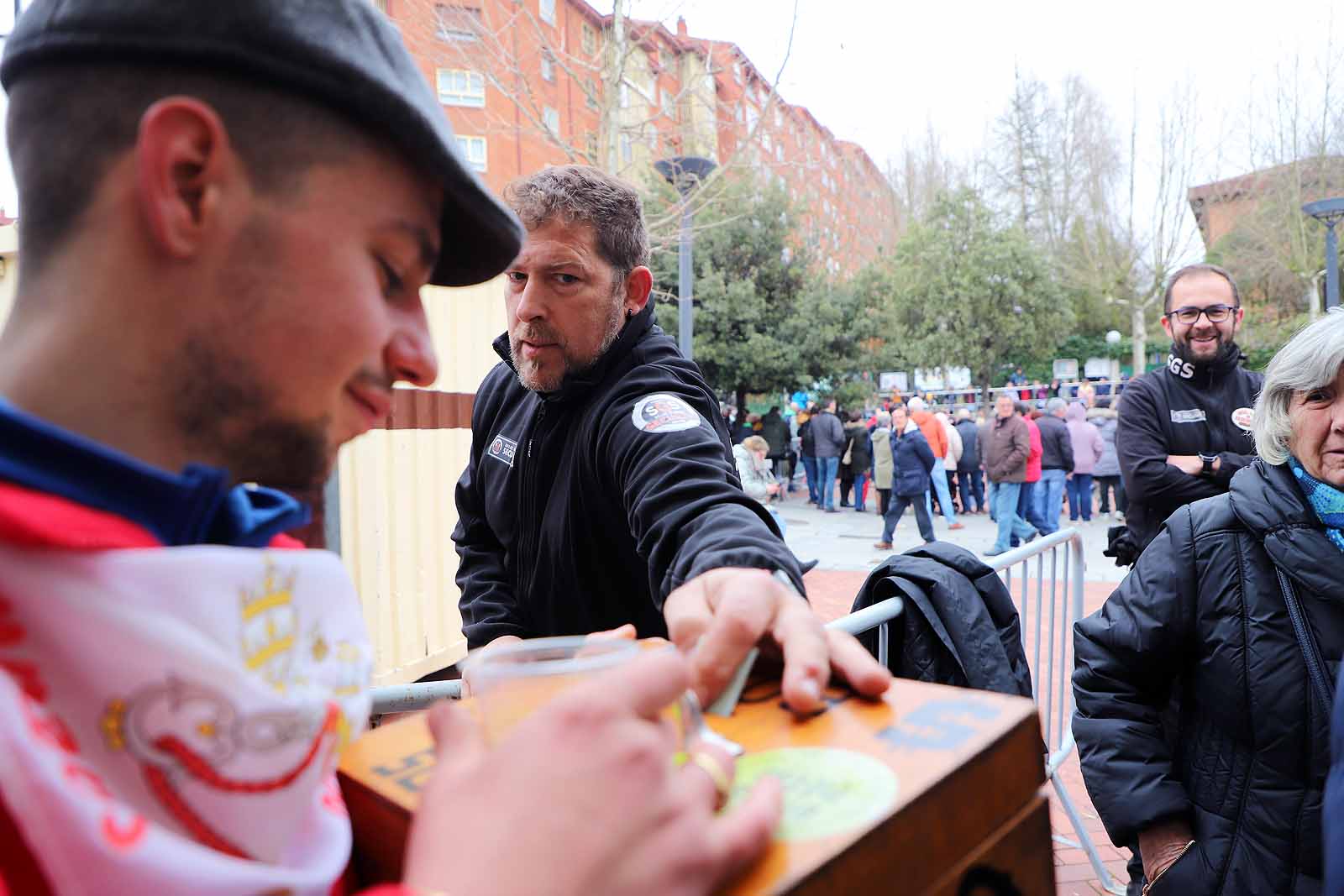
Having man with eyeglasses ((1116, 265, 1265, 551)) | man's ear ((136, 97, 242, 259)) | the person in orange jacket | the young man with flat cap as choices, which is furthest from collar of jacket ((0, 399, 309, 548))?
the person in orange jacket

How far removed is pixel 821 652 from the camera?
100cm

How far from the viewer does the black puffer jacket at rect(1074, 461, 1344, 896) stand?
223cm

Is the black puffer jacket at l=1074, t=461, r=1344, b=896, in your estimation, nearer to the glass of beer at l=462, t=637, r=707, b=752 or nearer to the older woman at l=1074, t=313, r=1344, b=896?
the older woman at l=1074, t=313, r=1344, b=896

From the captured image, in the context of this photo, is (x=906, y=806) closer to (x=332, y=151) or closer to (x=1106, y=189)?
(x=332, y=151)

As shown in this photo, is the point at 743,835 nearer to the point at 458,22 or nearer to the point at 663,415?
the point at 663,415

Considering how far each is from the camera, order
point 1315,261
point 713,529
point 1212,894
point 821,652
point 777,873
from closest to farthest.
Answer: point 777,873 → point 821,652 → point 713,529 → point 1212,894 → point 1315,261

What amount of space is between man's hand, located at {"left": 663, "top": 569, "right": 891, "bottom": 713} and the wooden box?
3 cm

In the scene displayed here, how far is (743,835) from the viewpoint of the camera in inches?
25.3

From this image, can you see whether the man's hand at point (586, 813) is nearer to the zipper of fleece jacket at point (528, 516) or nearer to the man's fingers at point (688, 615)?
the man's fingers at point (688, 615)

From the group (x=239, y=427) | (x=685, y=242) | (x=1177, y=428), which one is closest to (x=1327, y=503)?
(x=1177, y=428)

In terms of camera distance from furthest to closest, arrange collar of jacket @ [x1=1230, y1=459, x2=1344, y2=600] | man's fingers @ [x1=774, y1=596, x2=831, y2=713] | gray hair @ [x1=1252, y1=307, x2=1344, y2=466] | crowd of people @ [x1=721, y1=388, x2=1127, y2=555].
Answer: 1. crowd of people @ [x1=721, y1=388, x2=1127, y2=555]
2. gray hair @ [x1=1252, y1=307, x2=1344, y2=466]
3. collar of jacket @ [x1=1230, y1=459, x2=1344, y2=600]
4. man's fingers @ [x1=774, y1=596, x2=831, y2=713]

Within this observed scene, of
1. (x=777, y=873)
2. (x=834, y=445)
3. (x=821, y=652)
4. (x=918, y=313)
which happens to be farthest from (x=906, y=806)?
(x=918, y=313)

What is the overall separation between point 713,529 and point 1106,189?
40.9m

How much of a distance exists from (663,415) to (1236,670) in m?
1.71
